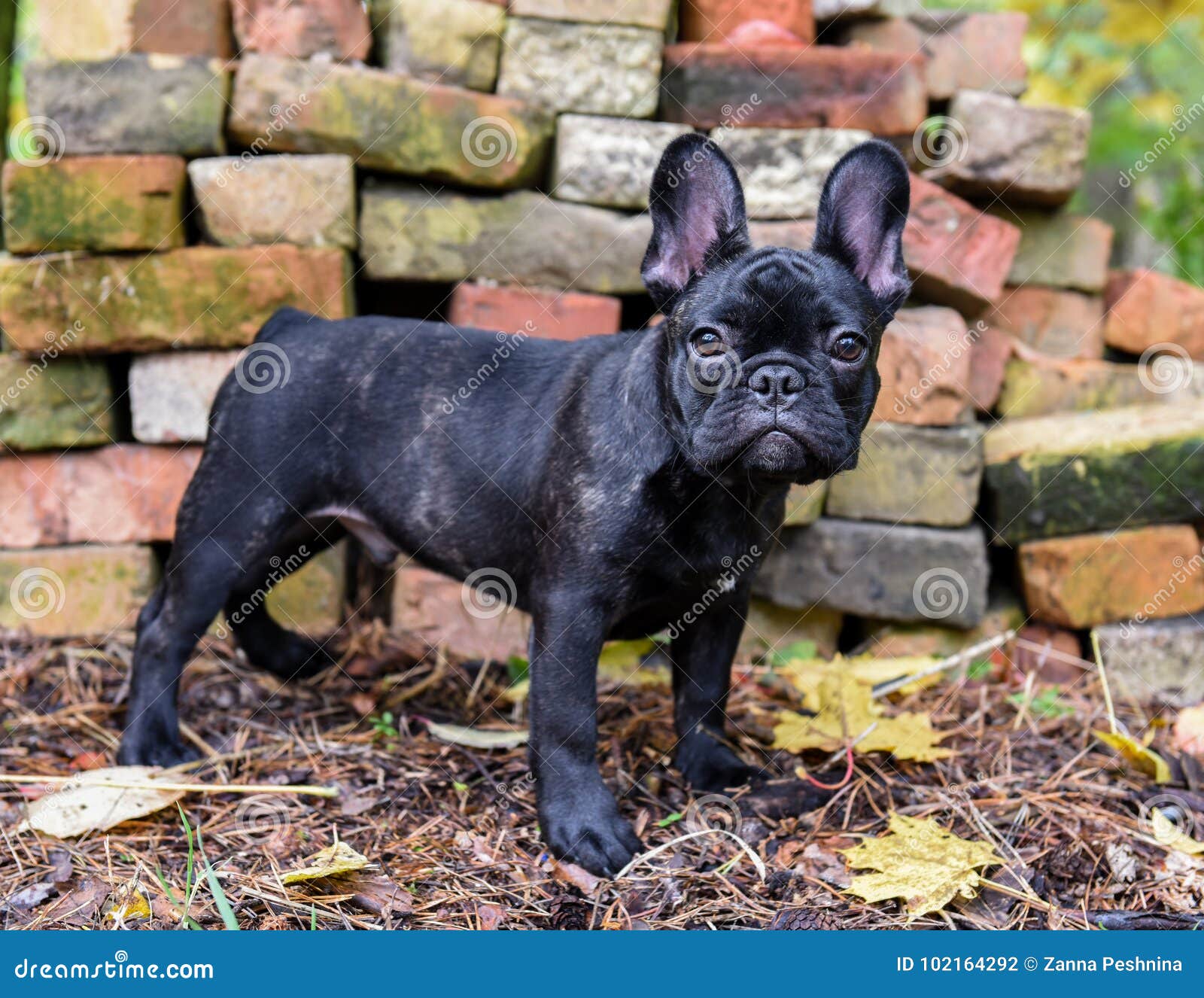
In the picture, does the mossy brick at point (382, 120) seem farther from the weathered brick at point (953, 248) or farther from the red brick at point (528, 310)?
the weathered brick at point (953, 248)

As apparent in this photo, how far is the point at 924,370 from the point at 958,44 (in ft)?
5.65

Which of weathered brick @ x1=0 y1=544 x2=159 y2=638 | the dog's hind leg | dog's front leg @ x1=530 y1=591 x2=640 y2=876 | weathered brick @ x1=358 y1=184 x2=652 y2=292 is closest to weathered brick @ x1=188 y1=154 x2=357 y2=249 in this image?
weathered brick @ x1=358 y1=184 x2=652 y2=292

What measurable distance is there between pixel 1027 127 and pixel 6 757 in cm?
514

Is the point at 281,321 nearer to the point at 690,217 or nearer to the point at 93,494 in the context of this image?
the point at 93,494

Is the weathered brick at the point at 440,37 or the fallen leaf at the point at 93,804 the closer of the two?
the fallen leaf at the point at 93,804

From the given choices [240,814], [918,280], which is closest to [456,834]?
[240,814]

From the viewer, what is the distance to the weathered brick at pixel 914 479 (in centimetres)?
540

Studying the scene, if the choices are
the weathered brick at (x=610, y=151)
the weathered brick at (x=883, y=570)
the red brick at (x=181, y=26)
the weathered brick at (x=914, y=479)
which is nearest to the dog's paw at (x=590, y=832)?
the weathered brick at (x=883, y=570)

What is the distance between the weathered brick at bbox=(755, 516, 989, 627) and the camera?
17.8 ft

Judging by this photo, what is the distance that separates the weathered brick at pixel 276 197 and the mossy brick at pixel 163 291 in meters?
0.09

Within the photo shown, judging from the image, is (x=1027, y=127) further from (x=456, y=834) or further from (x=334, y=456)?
(x=456, y=834)

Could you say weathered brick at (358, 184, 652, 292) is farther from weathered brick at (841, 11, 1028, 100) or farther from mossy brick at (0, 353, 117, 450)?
weathered brick at (841, 11, 1028, 100)

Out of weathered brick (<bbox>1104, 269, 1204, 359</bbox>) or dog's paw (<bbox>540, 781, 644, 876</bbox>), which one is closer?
dog's paw (<bbox>540, 781, 644, 876</bbox>)

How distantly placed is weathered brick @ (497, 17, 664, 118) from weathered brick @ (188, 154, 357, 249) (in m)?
0.91
